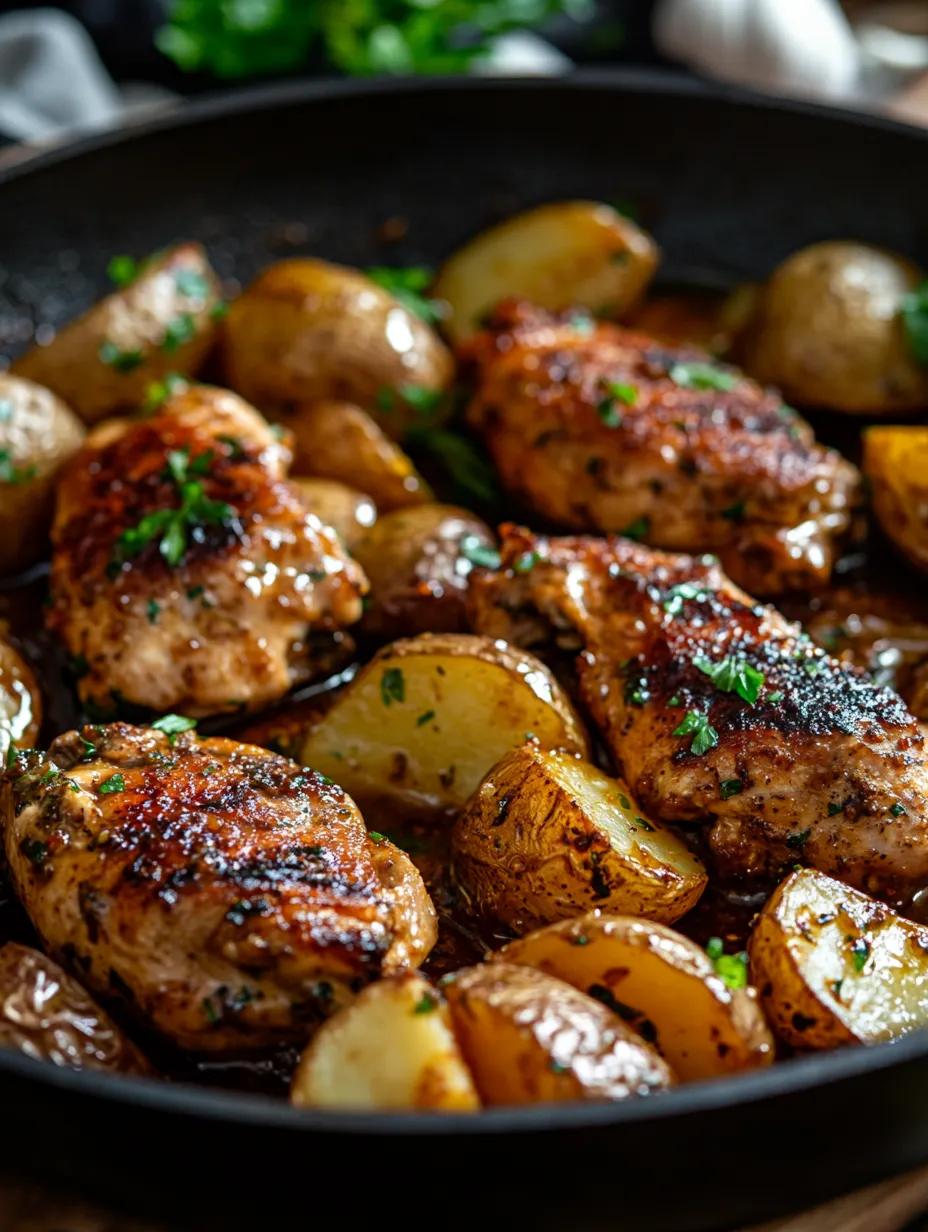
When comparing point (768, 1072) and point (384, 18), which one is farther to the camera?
point (384, 18)

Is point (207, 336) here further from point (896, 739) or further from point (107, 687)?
point (896, 739)

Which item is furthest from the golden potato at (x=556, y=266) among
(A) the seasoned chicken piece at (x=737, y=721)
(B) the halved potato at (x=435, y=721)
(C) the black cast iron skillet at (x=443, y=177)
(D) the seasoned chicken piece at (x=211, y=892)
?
(D) the seasoned chicken piece at (x=211, y=892)

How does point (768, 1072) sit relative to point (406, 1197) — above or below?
above

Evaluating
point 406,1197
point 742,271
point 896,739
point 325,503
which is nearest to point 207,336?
point 325,503

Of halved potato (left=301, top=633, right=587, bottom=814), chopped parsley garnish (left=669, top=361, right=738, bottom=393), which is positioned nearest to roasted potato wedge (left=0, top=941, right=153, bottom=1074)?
halved potato (left=301, top=633, right=587, bottom=814)

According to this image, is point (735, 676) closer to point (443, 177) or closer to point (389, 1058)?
point (389, 1058)

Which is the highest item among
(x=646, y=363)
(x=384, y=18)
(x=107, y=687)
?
(x=384, y=18)

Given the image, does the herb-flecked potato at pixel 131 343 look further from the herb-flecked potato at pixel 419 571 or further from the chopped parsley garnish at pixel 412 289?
the herb-flecked potato at pixel 419 571
